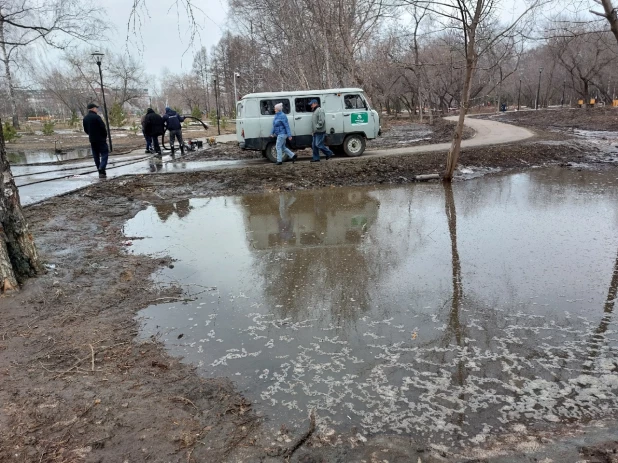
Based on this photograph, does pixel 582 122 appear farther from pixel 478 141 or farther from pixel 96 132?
pixel 96 132

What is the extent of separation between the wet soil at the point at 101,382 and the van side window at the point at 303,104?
7.72 meters

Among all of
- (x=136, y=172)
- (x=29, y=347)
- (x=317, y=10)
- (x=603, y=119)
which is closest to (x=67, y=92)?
(x=317, y=10)

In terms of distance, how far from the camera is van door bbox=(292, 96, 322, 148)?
13.4 meters

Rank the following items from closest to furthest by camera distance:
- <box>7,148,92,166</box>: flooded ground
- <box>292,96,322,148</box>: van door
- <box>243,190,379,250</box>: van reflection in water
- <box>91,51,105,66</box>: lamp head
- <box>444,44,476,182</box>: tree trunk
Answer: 1. <box>243,190,379,250</box>: van reflection in water
2. <box>444,44,476,182</box>: tree trunk
3. <box>292,96,322,148</box>: van door
4. <box>91,51,105,66</box>: lamp head
5. <box>7,148,92,166</box>: flooded ground

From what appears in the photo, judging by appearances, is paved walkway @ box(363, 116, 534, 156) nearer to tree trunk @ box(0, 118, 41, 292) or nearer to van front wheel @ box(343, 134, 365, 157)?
van front wheel @ box(343, 134, 365, 157)

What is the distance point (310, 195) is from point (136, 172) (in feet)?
19.0

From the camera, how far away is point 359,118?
1377cm

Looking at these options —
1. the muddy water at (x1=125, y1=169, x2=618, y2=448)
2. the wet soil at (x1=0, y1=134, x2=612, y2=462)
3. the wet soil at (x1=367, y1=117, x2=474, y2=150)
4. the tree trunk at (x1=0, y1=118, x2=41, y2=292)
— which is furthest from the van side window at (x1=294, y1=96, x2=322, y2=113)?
the tree trunk at (x1=0, y1=118, x2=41, y2=292)

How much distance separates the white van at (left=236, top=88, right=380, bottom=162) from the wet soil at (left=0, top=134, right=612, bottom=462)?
281 inches

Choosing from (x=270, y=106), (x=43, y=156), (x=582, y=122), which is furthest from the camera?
(x=582, y=122)

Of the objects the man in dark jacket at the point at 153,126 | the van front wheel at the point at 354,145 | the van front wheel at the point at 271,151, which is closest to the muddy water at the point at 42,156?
the man in dark jacket at the point at 153,126

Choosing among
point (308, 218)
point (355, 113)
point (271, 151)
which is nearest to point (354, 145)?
point (355, 113)

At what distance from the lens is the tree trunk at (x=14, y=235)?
5027mm

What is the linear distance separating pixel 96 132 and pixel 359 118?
7.38 meters
